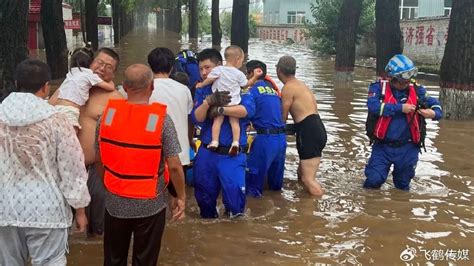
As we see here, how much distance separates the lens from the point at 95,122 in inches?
175

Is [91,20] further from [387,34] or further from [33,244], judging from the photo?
[33,244]

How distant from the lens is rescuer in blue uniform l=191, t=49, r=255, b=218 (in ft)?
16.8

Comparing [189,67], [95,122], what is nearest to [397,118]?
[189,67]

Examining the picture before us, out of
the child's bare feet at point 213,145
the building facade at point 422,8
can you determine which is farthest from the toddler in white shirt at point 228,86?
the building facade at point 422,8

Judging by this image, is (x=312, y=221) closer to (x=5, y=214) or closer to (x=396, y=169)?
(x=396, y=169)

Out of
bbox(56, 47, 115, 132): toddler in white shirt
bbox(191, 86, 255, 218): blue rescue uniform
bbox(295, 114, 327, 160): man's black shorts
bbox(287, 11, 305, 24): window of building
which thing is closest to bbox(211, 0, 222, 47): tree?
bbox(295, 114, 327, 160): man's black shorts

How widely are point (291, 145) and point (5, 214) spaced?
20.9ft

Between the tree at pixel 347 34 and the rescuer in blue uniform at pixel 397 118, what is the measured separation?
1120cm

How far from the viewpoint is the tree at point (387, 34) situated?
12.1 m

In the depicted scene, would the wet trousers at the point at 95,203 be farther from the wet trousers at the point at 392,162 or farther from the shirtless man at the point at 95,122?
the wet trousers at the point at 392,162

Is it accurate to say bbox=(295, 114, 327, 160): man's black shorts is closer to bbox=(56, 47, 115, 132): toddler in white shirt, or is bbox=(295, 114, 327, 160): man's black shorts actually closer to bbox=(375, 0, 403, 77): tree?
bbox=(56, 47, 115, 132): toddler in white shirt

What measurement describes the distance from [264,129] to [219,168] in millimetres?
1108

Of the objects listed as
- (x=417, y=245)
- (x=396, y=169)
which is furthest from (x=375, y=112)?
(x=417, y=245)

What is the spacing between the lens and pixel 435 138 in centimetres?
944
